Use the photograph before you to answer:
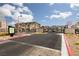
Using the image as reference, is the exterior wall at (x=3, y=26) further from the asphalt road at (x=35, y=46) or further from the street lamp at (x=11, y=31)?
the asphalt road at (x=35, y=46)

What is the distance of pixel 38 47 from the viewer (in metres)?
4.98

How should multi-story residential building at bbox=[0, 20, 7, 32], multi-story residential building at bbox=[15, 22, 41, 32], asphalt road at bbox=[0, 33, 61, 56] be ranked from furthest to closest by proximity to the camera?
1. multi-story residential building at bbox=[15, 22, 41, 32]
2. multi-story residential building at bbox=[0, 20, 7, 32]
3. asphalt road at bbox=[0, 33, 61, 56]

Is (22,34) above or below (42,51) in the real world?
above

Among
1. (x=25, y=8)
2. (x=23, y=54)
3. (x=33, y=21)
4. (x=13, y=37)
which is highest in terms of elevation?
(x=25, y=8)

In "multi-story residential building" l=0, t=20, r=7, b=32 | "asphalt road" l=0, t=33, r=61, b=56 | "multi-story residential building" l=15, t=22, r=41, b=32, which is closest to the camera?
"asphalt road" l=0, t=33, r=61, b=56

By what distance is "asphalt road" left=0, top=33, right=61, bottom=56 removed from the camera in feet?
15.7

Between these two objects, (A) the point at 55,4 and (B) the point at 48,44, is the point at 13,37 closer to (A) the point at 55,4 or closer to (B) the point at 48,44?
(B) the point at 48,44

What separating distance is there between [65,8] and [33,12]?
0.77 m

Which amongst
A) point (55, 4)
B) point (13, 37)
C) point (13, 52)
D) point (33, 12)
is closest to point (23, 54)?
point (13, 52)

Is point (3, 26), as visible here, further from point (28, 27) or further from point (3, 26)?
point (28, 27)

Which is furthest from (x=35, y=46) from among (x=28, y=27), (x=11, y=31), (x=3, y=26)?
(x=3, y=26)

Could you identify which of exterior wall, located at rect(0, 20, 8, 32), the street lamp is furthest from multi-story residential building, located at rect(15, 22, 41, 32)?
exterior wall, located at rect(0, 20, 8, 32)

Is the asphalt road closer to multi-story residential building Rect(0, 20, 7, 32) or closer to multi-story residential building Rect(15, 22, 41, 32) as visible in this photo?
multi-story residential building Rect(15, 22, 41, 32)

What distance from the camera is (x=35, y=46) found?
16.5 feet
